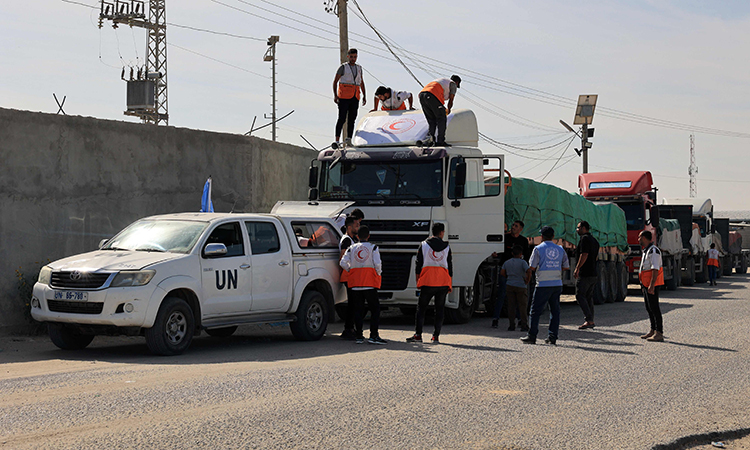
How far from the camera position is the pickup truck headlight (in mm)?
10305

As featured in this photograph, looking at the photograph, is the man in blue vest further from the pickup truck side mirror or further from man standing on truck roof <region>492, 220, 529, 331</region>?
the pickup truck side mirror

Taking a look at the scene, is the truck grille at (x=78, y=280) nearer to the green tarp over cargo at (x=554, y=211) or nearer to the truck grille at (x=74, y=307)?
the truck grille at (x=74, y=307)

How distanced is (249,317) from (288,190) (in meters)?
9.17

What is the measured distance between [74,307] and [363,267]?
13.4 ft

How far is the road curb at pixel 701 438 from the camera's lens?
6.58m

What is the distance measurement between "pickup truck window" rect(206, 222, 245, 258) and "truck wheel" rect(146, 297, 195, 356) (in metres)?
1.01

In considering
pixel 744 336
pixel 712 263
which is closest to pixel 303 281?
pixel 744 336

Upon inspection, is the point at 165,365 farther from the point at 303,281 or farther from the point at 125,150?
the point at 125,150

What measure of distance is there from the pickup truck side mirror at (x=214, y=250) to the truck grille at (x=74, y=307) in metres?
1.48

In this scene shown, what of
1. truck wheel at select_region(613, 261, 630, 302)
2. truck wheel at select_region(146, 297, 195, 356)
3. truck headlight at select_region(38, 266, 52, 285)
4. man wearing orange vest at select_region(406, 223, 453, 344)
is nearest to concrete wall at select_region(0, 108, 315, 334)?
truck headlight at select_region(38, 266, 52, 285)

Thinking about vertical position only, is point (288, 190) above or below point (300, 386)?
above

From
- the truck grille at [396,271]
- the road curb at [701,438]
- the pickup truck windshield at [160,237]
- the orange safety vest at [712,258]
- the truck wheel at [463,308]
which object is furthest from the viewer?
the orange safety vest at [712,258]

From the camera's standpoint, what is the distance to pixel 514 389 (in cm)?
862

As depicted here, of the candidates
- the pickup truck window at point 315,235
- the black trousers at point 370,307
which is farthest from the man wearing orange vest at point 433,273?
the pickup truck window at point 315,235
